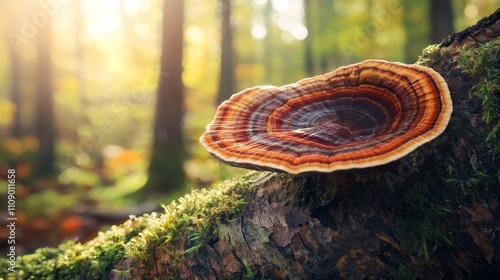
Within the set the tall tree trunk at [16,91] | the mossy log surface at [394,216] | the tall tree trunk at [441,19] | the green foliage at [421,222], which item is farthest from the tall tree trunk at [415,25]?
the tall tree trunk at [16,91]

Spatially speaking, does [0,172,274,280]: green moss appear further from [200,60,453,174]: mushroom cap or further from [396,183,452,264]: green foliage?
[396,183,452,264]: green foliage

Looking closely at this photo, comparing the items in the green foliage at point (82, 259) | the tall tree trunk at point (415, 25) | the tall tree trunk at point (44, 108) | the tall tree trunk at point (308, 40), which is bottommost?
the green foliage at point (82, 259)

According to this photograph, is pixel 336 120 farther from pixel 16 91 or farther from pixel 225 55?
Result: pixel 16 91

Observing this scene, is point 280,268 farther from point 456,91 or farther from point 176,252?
point 456,91

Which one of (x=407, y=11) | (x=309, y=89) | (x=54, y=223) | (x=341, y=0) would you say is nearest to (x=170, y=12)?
(x=54, y=223)

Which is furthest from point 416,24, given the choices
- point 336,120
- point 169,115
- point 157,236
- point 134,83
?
point 134,83

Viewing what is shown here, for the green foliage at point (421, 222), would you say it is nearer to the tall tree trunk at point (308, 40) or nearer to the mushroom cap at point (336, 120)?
the mushroom cap at point (336, 120)
